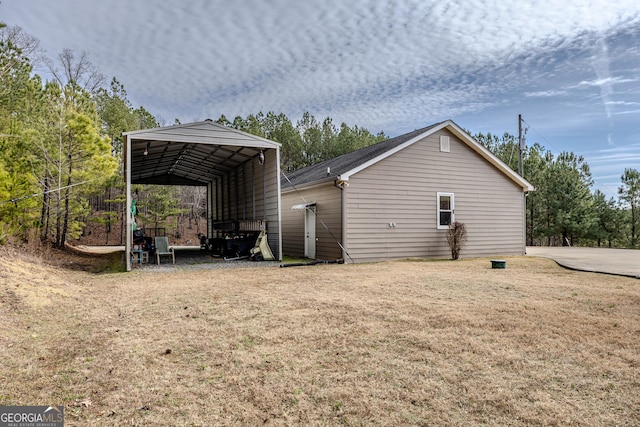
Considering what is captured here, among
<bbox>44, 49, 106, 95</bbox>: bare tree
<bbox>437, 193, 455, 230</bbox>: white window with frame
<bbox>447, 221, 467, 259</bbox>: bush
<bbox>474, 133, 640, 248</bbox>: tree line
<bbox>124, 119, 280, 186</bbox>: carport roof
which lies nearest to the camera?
<bbox>124, 119, 280, 186</bbox>: carport roof

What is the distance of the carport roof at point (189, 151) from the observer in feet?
37.6

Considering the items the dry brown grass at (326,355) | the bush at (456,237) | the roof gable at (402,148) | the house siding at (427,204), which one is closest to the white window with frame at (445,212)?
the house siding at (427,204)

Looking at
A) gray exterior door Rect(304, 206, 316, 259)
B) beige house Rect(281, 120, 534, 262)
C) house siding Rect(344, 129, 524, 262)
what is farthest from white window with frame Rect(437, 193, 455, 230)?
gray exterior door Rect(304, 206, 316, 259)

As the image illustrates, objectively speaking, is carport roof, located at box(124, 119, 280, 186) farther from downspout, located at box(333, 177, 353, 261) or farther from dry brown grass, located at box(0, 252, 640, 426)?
dry brown grass, located at box(0, 252, 640, 426)

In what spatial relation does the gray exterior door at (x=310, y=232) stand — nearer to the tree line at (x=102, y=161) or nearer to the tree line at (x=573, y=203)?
the tree line at (x=102, y=161)

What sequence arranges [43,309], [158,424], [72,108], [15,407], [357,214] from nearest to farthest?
[158,424] < [15,407] < [43,309] < [357,214] < [72,108]

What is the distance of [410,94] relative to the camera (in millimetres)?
17484

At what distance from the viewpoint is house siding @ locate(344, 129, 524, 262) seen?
12.8 meters

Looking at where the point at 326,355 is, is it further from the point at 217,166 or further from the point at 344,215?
the point at 217,166

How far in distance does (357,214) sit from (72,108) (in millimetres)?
11949

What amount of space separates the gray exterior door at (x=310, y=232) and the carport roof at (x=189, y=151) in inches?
110

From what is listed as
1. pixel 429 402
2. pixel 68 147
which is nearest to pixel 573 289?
pixel 429 402

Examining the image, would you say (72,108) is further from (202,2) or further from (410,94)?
(410,94)

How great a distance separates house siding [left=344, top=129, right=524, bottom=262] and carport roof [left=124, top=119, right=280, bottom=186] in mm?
3481
